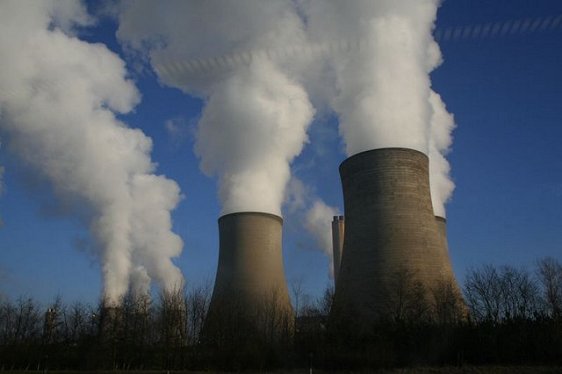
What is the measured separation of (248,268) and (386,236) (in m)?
5.83

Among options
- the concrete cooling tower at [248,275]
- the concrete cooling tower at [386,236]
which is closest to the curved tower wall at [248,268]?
the concrete cooling tower at [248,275]

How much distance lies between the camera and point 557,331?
1198cm

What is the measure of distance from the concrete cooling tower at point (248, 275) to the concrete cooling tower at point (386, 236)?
12.4 feet

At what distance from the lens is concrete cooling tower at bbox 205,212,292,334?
60.7 ft

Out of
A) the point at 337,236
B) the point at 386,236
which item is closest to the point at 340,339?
the point at 386,236

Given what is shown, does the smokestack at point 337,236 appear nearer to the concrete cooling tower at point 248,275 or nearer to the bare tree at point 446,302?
the concrete cooling tower at point 248,275

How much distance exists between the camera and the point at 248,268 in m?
18.5

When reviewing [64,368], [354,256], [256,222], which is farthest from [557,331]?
[64,368]

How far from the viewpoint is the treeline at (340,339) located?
12109 millimetres

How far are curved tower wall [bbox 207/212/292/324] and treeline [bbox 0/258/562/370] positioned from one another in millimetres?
455

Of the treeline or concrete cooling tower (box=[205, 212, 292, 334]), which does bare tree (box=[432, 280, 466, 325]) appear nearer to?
the treeline

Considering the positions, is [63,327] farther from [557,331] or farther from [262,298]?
[557,331]

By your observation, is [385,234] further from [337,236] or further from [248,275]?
[337,236]

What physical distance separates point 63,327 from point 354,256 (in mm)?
14504
